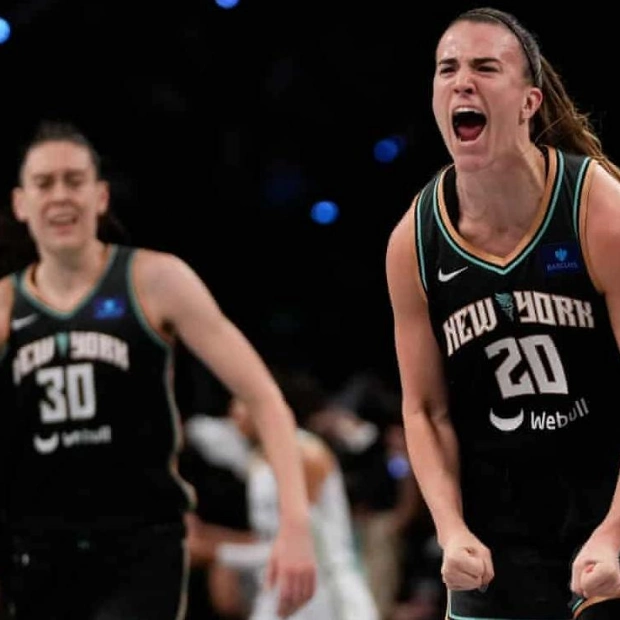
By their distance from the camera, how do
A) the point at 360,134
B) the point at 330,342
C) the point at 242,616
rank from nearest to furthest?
the point at 242,616
the point at 360,134
the point at 330,342

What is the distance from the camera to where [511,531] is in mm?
4246

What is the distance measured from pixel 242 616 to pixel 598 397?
4528 mm

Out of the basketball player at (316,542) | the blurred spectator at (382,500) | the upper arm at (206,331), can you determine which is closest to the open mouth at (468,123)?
the upper arm at (206,331)

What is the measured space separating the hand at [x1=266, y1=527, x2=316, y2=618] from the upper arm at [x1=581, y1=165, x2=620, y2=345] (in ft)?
4.48

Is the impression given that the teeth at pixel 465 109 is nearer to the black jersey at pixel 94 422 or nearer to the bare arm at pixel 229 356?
the bare arm at pixel 229 356

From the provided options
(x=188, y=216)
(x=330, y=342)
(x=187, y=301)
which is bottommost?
(x=187, y=301)

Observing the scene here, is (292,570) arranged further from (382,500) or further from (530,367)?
(382,500)

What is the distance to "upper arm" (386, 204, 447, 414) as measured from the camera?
4.35 meters

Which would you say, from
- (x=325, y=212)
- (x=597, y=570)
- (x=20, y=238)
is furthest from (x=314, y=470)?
(x=325, y=212)

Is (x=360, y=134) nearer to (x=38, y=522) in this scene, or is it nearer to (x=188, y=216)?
(x=188, y=216)

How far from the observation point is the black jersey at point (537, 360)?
4188 millimetres

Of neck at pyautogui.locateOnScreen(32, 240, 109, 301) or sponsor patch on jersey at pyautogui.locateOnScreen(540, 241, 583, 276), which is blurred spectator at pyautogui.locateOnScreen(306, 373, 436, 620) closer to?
neck at pyautogui.locateOnScreen(32, 240, 109, 301)

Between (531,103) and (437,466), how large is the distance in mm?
869

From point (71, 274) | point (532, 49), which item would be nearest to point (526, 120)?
point (532, 49)
